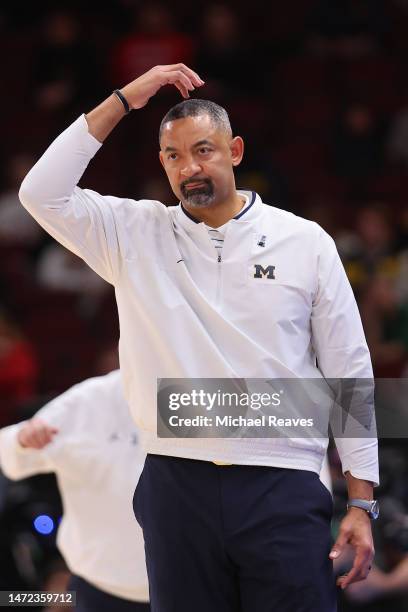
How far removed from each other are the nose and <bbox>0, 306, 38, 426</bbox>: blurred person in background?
4.77 m

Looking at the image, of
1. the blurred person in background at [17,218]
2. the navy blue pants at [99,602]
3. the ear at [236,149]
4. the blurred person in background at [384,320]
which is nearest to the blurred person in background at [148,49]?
the blurred person in background at [17,218]

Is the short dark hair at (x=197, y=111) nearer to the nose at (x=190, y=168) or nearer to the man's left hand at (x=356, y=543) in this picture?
the nose at (x=190, y=168)

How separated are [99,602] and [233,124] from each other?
6055 mm

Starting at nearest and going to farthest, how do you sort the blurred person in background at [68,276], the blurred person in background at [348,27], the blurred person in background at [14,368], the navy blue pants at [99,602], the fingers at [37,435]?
the fingers at [37,435]
the navy blue pants at [99,602]
the blurred person in background at [14,368]
the blurred person in background at [68,276]
the blurred person in background at [348,27]

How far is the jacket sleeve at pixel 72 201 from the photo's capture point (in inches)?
143

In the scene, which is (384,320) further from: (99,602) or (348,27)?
(99,602)

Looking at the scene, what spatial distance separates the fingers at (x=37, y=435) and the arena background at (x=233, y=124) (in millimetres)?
3354

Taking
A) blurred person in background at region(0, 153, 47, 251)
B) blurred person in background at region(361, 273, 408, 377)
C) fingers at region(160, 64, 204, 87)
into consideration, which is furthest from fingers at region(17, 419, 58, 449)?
blurred person in background at region(0, 153, 47, 251)

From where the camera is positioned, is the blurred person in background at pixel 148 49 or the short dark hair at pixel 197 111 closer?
the short dark hair at pixel 197 111

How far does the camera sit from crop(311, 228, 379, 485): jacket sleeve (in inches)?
148

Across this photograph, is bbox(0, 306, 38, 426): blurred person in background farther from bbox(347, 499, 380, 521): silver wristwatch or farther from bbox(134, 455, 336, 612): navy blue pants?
bbox(347, 499, 380, 521): silver wristwatch

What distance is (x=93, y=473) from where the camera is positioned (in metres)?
→ 5.32

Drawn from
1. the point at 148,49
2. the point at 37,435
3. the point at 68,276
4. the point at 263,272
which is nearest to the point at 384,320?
the point at 68,276

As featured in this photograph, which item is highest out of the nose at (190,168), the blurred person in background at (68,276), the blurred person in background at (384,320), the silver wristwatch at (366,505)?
the nose at (190,168)
